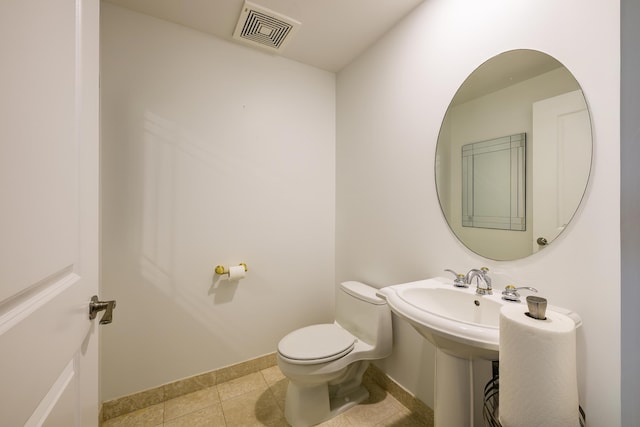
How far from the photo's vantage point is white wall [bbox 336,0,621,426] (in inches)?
34.3

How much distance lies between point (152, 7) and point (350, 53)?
4.33ft

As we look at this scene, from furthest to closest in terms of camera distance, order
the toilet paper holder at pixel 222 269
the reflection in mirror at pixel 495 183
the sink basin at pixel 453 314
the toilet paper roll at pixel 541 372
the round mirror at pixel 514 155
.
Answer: the toilet paper holder at pixel 222 269
the reflection in mirror at pixel 495 183
the round mirror at pixel 514 155
the sink basin at pixel 453 314
the toilet paper roll at pixel 541 372

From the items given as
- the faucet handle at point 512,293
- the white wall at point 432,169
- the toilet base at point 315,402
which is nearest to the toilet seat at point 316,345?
the toilet base at point 315,402

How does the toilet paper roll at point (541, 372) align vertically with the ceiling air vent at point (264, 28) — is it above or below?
below

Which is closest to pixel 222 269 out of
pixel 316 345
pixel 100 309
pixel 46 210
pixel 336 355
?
pixel 316 345

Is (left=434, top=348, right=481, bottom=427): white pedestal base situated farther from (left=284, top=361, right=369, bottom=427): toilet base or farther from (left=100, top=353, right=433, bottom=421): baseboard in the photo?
(left=284, top=361, right=369, bottom=427): toilet base

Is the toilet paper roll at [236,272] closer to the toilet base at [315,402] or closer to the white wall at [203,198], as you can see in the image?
the white wall at [203,198]

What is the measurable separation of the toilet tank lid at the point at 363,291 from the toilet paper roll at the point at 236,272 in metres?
0.72

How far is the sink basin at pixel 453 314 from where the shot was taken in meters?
0.84

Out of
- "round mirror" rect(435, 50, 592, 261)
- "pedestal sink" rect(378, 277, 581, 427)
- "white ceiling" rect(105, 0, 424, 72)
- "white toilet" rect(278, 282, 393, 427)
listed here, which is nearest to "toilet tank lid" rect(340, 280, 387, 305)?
"white toilet" rect(278, 282, 393, 427)

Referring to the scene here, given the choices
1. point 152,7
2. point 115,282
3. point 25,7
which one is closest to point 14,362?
point 25,7

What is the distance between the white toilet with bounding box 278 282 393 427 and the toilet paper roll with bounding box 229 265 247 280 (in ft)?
1.72

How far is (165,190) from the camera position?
5.46 feet

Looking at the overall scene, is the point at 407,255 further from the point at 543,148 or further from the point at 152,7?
the point at 152,7
